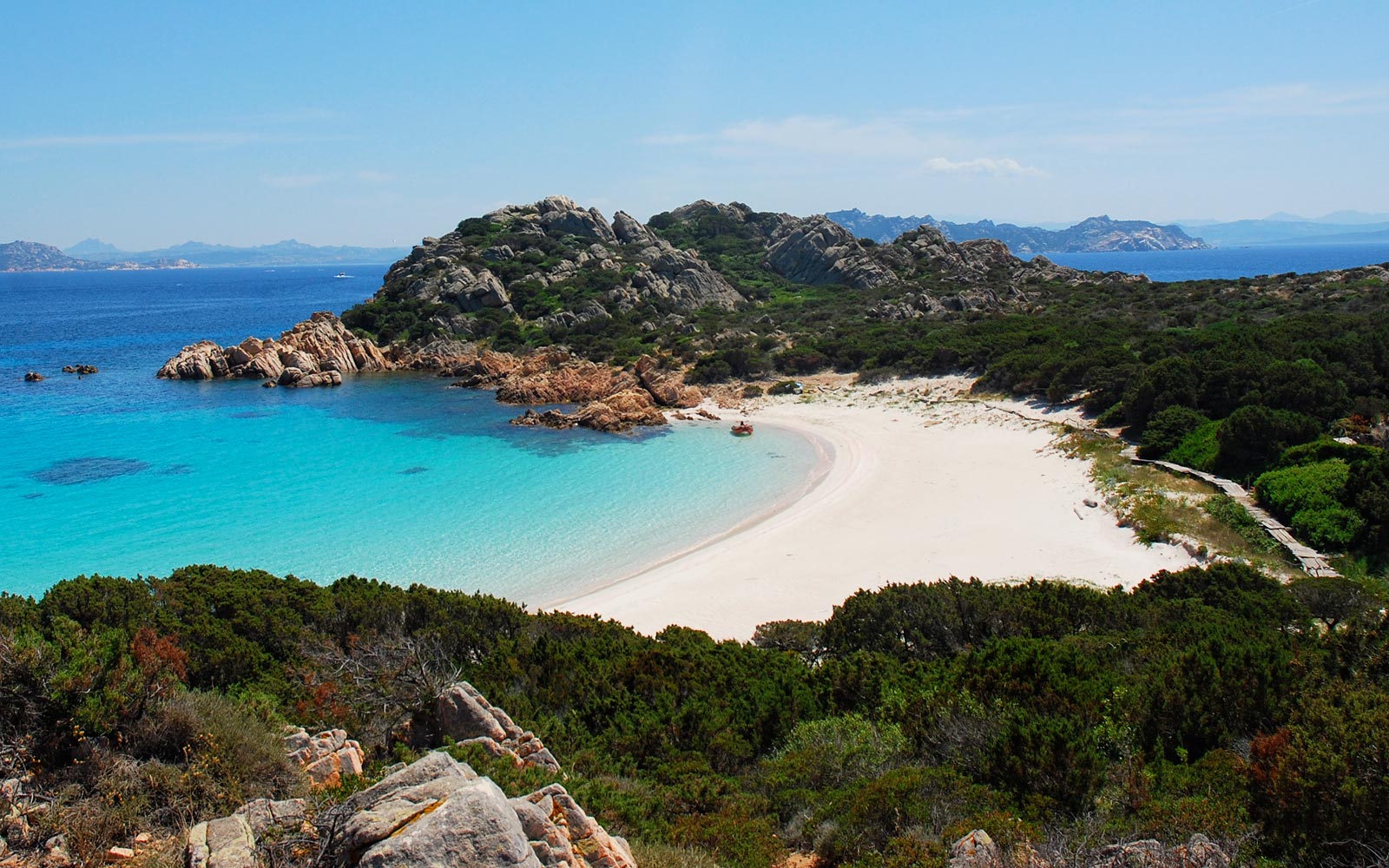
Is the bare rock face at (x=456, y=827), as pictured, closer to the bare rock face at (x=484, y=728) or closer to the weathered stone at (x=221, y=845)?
the weathered stone at (x=221, y=845)

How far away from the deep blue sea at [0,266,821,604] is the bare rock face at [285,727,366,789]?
9640mm

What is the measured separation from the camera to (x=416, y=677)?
810 centimetres

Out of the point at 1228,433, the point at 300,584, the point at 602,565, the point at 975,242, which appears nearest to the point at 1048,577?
the point at 1228,433

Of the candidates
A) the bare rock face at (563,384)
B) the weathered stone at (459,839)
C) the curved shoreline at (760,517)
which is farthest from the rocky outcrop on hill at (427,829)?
the bare rock face at (563,384)

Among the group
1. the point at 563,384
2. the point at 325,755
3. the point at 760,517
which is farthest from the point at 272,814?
the point at 563,384

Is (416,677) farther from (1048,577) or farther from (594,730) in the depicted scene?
(1048,577)

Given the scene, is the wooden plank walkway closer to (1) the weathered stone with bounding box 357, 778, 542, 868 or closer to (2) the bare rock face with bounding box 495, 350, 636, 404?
(1) the weathered stone with bounding box 357, 778, 542, 868

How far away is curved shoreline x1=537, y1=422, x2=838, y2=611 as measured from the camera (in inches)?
681

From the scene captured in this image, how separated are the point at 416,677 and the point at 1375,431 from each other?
24.1m

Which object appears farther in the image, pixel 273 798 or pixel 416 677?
pixel 416 677

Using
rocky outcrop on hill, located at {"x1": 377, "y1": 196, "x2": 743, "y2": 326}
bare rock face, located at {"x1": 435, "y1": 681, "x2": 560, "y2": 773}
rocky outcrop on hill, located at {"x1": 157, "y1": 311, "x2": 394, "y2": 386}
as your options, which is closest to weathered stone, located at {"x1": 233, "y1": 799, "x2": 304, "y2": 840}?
bare rock face, located at {"x1": 435, "y1": 681, "x2": 560, "y2": 773}

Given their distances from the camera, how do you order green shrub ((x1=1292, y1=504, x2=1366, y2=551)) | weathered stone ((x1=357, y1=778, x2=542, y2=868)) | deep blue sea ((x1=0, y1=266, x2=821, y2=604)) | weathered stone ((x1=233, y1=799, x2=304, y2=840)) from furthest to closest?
1. deep blue sea ((x1=0, y1=266, x2=821, y2=604))
2. green shrub ((x1=1292, y1=504, x2=1366, y2=551))
3. weathered stone ((x1=233, y1=799, x2=304, y2=840))
4. weathered stone ((x1=357, y1=778, x2=542, y2=868))

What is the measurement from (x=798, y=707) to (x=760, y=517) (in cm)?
1307

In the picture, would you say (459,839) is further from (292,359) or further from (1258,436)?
(292,359)
